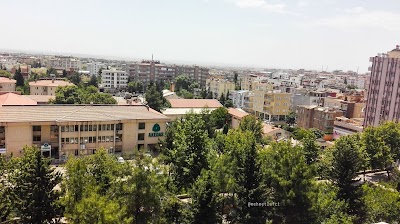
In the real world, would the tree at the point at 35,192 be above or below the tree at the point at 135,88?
above

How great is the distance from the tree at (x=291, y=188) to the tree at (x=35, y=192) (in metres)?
9.12

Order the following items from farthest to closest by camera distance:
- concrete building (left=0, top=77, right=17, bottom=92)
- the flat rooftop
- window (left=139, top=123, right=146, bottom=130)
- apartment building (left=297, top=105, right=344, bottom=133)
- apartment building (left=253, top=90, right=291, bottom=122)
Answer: concrete building (left=0, top=77, right=17, bottom=92) → apartment building (left=253, top=90, right=291, bottom=122) → apartment building (left=297, top=105, right=344, bottom=133) → window (left=139, top=123, right=146, bottom=130) → the flat rooftop

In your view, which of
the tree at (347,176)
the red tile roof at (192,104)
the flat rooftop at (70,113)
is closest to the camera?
the tree at (347,176)

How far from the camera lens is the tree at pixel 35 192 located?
44.3 feet

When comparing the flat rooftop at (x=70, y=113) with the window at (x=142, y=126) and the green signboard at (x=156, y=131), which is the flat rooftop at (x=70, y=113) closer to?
the window at (x=142, y=126)

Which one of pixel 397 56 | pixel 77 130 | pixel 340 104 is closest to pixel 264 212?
pixel 77 130

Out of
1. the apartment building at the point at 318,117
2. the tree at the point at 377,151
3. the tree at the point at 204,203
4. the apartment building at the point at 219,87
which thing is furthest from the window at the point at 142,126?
the apartment building at the point at 219,87

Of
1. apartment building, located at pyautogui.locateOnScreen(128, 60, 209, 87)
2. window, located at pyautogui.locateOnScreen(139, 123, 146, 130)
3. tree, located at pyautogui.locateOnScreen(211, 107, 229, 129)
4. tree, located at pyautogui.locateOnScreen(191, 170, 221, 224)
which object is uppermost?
apartment building, located at pyautogui.locateOnScreen(128, 60, 209, 87)

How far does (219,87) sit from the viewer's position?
271 feet

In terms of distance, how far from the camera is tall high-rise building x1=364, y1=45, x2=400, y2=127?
4200 cm

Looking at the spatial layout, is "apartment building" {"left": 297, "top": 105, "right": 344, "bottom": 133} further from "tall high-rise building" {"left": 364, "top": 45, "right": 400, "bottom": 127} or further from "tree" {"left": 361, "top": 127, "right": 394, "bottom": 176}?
"tree" {"left": 361, "top": 127, "right": 394, "bottom": 176}

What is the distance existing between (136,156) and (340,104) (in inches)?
1851

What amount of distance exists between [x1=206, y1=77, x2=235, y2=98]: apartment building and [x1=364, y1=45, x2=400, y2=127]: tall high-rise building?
117ft

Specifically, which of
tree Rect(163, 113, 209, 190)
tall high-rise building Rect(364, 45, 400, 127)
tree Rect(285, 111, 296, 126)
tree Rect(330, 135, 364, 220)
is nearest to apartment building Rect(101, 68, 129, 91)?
tree Rect(285, 111, 296, 126)
